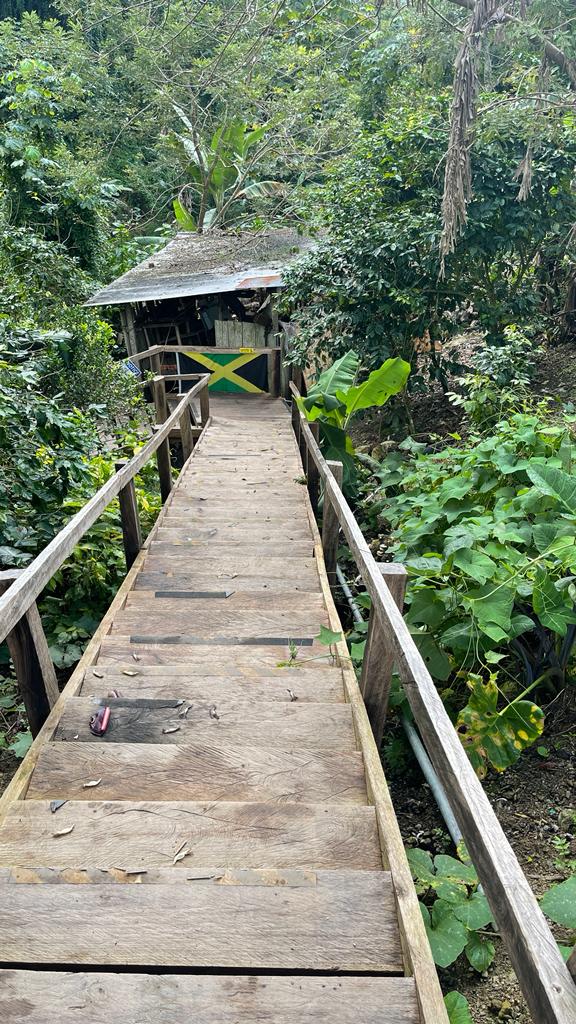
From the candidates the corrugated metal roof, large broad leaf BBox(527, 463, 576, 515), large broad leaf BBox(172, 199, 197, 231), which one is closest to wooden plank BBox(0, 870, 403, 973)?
large broad leaf BBox(527, 463, 576, 515)

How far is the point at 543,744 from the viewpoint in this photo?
10.3 feet

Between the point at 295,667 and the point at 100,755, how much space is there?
103 centimetres

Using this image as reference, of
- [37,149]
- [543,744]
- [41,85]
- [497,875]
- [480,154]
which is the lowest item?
[543,744]

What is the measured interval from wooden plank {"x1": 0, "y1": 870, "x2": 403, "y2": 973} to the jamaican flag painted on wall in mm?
12121

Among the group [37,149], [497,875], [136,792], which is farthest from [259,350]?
[497,875]

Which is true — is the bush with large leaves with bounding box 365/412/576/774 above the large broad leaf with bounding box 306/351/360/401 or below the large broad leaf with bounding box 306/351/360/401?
below

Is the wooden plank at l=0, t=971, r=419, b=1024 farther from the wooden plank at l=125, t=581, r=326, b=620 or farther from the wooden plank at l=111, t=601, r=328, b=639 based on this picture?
the wooden plank at l=125, t=581, r=326, b=620

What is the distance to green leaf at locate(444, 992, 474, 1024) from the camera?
182cm

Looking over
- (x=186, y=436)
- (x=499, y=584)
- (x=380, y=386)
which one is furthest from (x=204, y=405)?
(x=499, y=584)

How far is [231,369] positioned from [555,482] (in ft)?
34.9

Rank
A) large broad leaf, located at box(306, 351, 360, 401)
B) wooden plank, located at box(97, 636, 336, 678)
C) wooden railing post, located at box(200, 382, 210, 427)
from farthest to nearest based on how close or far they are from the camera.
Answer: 1. wooden railing post, located at box(200, 382, 210, 427)
2. large broad leaf, located at box(306, 351, 360, 401)
3. wooden plank, located at box(97, 636, 336, 678)

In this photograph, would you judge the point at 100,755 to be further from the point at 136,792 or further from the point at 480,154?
the point at 480,154

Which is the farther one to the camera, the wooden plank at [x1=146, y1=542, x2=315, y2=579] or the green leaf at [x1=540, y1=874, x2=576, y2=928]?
the wooden plank at [x1=146, y1=542, x2=315, y2=579]

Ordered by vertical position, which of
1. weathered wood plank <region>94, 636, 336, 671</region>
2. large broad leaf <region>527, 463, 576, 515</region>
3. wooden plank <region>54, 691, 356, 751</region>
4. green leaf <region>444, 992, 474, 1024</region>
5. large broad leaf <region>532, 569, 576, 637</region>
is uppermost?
large broad leaf <region>527, 463, 576, 515</region>
